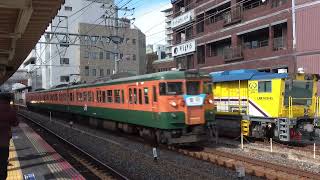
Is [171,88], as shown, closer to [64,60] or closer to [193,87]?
[193,87]

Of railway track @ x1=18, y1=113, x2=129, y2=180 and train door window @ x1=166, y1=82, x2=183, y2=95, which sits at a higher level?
train door window @ x1=166, y1=82, x2=183, y2=95

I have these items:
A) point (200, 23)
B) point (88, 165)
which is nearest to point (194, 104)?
point (88, 165)

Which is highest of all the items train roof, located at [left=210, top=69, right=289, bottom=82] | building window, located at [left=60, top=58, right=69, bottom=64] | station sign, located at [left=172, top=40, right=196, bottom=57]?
building window, located at [left=60, top=58, right=69, bottom=64]

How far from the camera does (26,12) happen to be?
8.00 metres

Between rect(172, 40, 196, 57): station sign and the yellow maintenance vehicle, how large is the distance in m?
24.4

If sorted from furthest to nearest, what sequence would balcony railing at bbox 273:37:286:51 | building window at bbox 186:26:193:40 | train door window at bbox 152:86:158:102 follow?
1. building window at bbox 186:26:193:40
2. balcony railing at bbox 273:37:286:51
3. train door window at bbox 152:86:158:102

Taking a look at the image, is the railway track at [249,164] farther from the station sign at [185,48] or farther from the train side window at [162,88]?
the station sign at [185,48]

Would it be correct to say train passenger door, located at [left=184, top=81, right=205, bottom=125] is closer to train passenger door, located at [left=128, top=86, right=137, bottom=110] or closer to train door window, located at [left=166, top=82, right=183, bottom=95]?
train door window, located at [left=166, top=82, right=183, bottom=95]

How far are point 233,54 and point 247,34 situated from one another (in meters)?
2.05

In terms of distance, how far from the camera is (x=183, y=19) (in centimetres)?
4650

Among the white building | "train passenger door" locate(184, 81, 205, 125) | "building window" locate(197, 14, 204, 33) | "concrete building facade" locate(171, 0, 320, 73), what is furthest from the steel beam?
the white building

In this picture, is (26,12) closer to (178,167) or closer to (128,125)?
(178,167)

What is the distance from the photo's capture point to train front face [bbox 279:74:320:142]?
56.0 feet

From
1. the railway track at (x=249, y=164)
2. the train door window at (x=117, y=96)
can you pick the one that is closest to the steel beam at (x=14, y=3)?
the railway track at (x=249, y=164)
